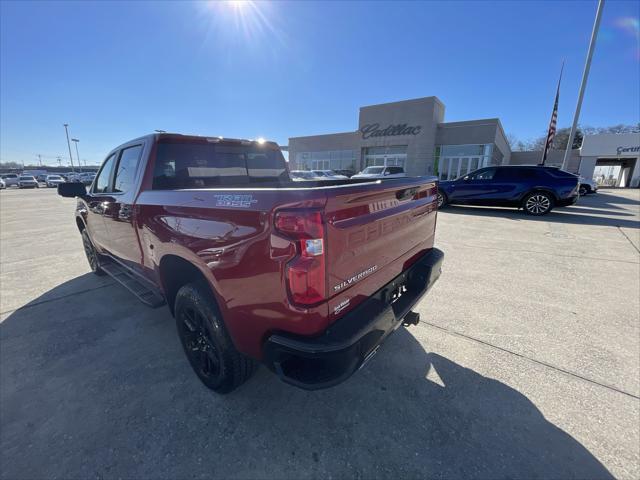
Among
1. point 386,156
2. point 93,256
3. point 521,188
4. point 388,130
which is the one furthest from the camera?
point 386,156

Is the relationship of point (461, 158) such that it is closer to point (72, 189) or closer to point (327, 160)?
point (327, 160)

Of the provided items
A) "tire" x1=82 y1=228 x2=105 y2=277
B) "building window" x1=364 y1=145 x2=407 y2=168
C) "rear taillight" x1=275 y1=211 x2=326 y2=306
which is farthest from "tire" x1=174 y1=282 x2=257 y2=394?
"building window" x1=364 y1=145 x2=407 y2=168

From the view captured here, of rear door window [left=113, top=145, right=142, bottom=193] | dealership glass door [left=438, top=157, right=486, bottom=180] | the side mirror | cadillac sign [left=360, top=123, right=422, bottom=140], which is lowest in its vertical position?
the side mirror

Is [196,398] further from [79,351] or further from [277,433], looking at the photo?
[79,351]

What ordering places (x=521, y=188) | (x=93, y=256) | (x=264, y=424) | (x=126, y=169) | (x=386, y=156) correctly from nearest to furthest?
(x=264, y=424) < (x=126, y=169) < (x=93, y=256) < (x=521, y=188) < (x=386, y=156)

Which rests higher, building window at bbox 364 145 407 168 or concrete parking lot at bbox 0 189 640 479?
building window at bbox 364 145 407 168

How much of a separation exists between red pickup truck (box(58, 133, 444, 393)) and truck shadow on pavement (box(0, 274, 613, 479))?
0.32 metres

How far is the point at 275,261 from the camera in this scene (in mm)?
1482

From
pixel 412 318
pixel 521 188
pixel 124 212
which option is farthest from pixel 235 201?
pixel 521 188

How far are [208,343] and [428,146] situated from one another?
30.7 meters

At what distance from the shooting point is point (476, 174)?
11055mm

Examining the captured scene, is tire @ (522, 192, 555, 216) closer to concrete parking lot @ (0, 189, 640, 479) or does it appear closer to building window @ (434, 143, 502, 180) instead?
concrete parking lot @ (0, 189, 640, 479)

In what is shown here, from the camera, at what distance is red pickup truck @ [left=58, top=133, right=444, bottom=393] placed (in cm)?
147

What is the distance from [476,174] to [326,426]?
11.5 metres
